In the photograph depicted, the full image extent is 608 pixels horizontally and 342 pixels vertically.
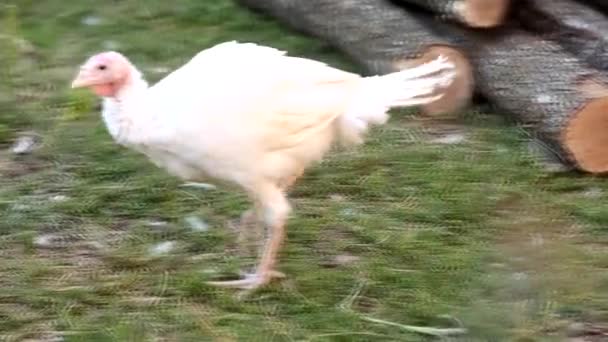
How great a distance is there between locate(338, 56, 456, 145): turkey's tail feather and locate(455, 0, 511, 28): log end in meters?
1.13

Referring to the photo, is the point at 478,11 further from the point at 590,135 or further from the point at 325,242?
the point at 325,242

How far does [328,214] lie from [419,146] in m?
0.68

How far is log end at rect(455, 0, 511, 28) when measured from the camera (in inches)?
193

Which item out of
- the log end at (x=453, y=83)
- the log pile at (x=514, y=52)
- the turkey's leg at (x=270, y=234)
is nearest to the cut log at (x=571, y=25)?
the log pile at (x=514, y=52)

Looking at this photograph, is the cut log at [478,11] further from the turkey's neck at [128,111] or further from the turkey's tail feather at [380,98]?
the turkey's neck at [128,111]

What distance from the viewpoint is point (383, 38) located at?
5250mm

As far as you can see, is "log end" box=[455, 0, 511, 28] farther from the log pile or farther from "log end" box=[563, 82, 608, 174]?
"log end" box=[563, 82, 608, 174]

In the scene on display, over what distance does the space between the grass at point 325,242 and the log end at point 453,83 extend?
0.08m

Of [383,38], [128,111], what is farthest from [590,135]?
[128,111]

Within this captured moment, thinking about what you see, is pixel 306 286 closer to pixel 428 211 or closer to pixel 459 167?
pixel 428 211

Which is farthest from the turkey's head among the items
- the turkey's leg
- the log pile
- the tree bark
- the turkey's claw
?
the tree bark

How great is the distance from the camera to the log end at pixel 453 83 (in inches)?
199

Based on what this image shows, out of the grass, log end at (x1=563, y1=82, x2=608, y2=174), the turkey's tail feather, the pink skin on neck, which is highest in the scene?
the pink skin on neck

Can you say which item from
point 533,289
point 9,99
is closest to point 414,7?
point 9,99
